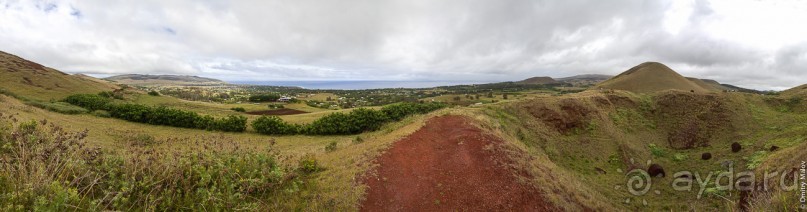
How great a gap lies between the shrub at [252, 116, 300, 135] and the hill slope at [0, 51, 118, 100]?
4492cm

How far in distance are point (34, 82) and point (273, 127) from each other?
201ft

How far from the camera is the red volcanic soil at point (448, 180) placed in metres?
10.2

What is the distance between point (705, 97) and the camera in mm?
30531

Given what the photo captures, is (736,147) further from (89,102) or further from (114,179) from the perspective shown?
(89,102)

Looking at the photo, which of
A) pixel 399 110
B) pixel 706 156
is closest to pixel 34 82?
pixel 399 110

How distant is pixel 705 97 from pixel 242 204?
1529 inches

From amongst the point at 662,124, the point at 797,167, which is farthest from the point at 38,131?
the point at 662,124

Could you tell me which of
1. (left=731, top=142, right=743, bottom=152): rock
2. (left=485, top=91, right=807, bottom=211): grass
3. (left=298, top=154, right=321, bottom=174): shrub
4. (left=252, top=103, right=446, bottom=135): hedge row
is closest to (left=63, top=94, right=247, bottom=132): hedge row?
(left=252, top=103, right=446, bottom=135): hedge row

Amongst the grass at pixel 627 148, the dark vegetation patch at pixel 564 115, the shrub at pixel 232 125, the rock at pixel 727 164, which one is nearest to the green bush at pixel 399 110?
the shrub at pixel 232 125

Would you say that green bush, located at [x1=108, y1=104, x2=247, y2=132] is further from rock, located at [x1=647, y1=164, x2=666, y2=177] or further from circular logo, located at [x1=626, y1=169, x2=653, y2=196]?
rock, located at [x1=647, y1=164, x2=666, y2=177]

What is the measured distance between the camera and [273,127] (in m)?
35.8

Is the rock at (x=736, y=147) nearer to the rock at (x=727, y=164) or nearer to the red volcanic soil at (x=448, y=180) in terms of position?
the rock at (x=727, y=164)

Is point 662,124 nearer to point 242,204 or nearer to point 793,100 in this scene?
point 793,100

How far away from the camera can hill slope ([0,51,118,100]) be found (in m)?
56.2
